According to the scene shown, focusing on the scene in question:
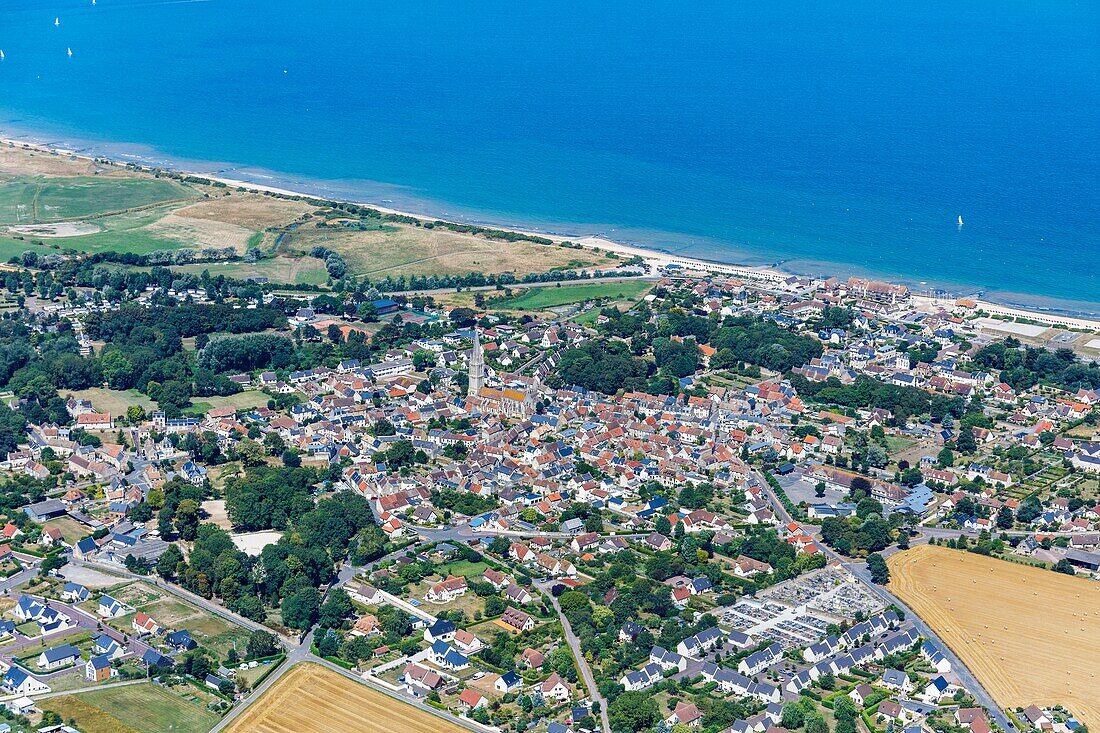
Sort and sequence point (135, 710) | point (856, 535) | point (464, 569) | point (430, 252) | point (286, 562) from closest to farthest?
point (135, 710), point (286, 562), point (464, 569), point (856, 535), point (430, 252)

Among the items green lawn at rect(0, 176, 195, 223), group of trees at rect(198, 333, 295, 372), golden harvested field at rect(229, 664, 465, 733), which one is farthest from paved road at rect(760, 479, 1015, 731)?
green lawn at rect(0, 176, 195, 223)

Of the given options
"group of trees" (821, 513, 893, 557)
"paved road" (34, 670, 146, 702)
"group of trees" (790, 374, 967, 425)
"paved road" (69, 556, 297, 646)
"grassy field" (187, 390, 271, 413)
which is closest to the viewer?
"paved road" (34, 670, 146, 702)

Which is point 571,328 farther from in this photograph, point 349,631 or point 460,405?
point 349,631

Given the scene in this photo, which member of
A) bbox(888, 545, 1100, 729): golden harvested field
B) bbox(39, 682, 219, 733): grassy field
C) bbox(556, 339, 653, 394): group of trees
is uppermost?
bbox(556, 339, 653, 394): group of trees

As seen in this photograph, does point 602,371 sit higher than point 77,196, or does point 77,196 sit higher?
point 77,196

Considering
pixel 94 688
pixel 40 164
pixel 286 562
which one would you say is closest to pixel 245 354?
pixel 286 562

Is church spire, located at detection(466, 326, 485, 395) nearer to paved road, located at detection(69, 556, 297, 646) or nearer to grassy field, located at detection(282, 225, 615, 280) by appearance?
paved road, located at detection(69, 556, 297, 646)

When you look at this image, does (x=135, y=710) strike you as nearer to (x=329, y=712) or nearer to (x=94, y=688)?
(x=94, y=688)

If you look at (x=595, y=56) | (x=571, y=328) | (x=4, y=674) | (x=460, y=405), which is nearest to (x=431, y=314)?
(x=571, y=328)
